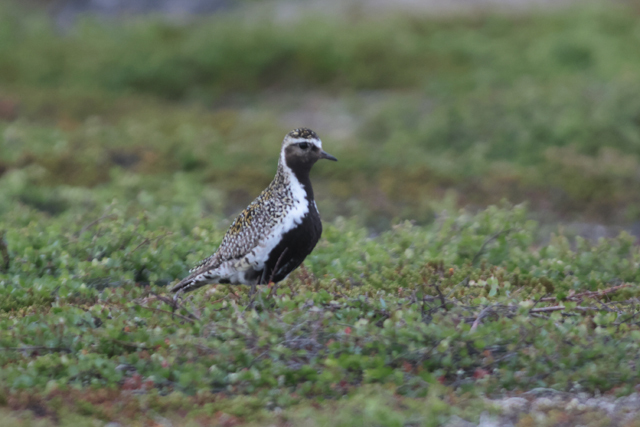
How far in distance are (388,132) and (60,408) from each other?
42.0 ft

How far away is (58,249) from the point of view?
8.29 m

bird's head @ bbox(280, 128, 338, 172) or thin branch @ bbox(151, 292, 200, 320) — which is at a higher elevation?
bird's head @ bbox(280, 128, 338, 172)

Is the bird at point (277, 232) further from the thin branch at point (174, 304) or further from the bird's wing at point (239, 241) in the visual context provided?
the thin branch at point (174, 304)

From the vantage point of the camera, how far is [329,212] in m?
13.4

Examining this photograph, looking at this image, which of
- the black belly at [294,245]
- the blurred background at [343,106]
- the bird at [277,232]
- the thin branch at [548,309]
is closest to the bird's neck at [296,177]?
the bird at [277,232]

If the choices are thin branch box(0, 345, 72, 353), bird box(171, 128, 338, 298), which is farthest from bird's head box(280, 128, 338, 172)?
thin branch box(0, 345, 72, 353)

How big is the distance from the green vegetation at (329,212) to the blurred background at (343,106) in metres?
0.06

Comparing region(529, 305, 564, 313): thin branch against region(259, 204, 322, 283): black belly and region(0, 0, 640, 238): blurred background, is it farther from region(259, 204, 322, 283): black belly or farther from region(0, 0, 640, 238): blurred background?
region(0, 0, 640, 238): blurred background

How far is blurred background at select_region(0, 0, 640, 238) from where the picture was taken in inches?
547

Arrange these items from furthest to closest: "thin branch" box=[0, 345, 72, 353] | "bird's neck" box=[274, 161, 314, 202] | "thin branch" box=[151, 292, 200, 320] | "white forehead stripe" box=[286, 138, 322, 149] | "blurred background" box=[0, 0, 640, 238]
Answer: "blurred background" box=[0, 0, 640, 238] < "white forehead stripe" box=[286, 138, 322, 149] < "bird's neck" box=[274, 161, 314, 202] < "thin branch" box=[151, 292, 200, 320] < "thin branch" box=[0, 345, 72, 353]

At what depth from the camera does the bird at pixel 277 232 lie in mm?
6672

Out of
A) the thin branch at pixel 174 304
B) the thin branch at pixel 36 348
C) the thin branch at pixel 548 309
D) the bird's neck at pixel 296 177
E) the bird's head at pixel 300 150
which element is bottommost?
the thin branch at pixel 548 309

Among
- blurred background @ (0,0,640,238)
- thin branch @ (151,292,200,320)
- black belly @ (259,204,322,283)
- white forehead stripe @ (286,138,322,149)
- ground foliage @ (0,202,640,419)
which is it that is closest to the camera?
ground foliage @ (0,202,640,419)

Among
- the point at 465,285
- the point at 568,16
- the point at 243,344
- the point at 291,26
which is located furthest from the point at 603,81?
the point at 243,344
